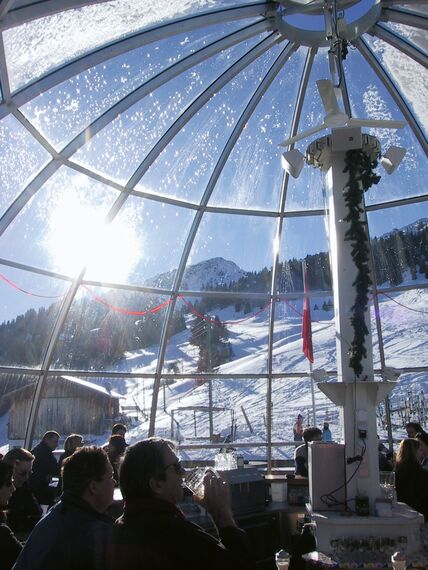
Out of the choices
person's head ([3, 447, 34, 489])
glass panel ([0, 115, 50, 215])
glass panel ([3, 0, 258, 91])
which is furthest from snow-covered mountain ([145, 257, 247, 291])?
person's head ([3, 447, 34, 489])

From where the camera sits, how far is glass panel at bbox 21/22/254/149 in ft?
26.6

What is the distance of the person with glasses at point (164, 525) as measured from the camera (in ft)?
6.50

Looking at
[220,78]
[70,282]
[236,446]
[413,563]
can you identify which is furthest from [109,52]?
[236,446]

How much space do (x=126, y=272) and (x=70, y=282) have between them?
111cm

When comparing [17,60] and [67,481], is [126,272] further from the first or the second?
[67,481]

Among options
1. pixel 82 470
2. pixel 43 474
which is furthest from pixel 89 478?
pixel 43 474

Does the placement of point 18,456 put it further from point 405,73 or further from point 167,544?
point 405,73

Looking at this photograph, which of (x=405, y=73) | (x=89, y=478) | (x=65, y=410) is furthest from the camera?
(x=65, y=410)

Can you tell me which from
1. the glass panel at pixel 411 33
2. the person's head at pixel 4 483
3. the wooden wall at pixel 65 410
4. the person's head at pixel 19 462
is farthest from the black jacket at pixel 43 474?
the glass panel at pixel 411 33

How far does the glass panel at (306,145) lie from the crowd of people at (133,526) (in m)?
8.06

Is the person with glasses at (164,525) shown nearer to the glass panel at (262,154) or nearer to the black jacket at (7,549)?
the black jacket at (7,549)

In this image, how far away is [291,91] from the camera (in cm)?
967

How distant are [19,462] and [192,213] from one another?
6577mm

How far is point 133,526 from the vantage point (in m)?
2.07
